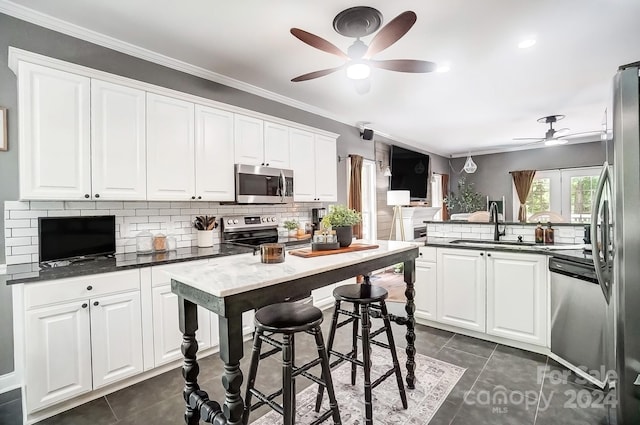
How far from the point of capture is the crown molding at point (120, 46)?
2.23 m

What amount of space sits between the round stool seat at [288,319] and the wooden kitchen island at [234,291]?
14 centimetres

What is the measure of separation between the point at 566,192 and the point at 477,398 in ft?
23.3

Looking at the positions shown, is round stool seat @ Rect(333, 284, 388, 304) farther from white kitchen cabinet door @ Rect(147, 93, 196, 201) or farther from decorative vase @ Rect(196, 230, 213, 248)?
white kitchen cabinet door @ Rect(147, 93, 196, 201)

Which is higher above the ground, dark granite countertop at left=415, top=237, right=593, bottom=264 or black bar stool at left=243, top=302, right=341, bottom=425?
dark granite countertop at left=415, top=237, right=593, bottom=264

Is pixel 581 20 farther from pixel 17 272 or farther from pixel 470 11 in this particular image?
pixel 17 272

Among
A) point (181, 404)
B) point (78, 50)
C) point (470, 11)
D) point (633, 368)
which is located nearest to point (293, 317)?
point (181, 404)

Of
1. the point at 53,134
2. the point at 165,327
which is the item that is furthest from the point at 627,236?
the point at 53,134

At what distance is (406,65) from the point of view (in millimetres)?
2340

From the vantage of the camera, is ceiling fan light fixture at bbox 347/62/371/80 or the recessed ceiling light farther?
the recessed ceiling light

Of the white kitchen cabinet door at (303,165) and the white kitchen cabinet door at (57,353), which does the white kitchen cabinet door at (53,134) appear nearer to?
the white kitchen cabinet door at (57,353)

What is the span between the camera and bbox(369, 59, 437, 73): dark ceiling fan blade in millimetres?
2279

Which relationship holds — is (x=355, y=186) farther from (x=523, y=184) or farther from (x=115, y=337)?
(x=523, y=184)

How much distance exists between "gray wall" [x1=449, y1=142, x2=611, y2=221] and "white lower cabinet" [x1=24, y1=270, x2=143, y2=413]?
8430mm

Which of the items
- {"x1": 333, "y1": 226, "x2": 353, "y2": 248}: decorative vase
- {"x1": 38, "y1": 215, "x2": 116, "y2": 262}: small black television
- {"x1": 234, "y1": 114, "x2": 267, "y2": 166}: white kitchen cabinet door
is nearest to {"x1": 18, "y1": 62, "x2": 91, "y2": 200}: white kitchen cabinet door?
{"x1": 38, "y1": 215, "x2": 116, "y2": 262}: small black television
